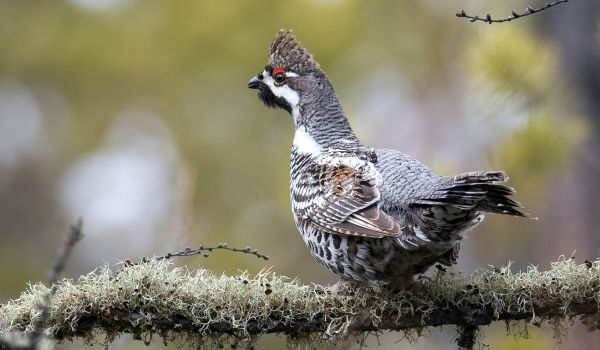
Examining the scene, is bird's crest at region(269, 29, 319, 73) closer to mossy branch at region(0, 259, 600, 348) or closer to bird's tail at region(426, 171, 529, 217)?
bird's tail at region(426, 171, 529, 217)

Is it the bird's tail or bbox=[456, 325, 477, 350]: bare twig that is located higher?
the bird's tail

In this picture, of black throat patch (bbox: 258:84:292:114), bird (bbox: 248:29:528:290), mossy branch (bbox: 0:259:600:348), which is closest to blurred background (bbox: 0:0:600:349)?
black throat patch (bbox: 258:84:292:114)

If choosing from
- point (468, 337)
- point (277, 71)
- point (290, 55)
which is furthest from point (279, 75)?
point (468, 337)

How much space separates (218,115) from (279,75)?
519cm

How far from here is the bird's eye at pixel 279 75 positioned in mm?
5996

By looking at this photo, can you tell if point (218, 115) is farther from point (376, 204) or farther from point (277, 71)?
Answer: point (376, 204)

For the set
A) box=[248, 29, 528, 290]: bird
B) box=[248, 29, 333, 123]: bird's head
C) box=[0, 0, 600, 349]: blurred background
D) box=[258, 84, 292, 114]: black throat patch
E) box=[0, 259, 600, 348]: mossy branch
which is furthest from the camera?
box=[0, 0, 600, 349]: blurred background

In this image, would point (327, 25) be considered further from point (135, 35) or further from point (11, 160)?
point (11, 160)

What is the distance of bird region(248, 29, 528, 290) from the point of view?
13.2ft

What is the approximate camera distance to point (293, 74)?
597 centimetres

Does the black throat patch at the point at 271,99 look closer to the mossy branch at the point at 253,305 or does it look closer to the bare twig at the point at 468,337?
the mossy branch at the point at 253,305

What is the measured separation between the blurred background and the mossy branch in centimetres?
403

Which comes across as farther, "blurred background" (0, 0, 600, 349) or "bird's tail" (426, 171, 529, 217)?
"blurred background" (0, 0, 600, 349)

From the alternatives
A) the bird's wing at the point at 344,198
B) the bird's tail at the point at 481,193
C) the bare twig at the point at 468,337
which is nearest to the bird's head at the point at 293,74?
the bird's wing at the point at 344,198
